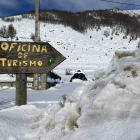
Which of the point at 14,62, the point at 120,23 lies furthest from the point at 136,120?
the point at 120,23

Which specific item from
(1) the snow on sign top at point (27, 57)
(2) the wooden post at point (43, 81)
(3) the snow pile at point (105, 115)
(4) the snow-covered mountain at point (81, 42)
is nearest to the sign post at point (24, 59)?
(1) the snow on sign top at point (27, 57)

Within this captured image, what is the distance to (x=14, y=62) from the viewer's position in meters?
3.93

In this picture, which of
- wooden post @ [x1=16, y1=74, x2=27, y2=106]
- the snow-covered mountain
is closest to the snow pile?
wooden post @ [x1=16, y1=74, x2=27, y2=106]

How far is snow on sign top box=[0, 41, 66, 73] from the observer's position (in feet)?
12.9

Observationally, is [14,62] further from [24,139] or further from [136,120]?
[136,120]

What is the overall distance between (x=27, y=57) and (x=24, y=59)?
8cm

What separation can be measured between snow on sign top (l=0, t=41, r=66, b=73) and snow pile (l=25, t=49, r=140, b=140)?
1731mm

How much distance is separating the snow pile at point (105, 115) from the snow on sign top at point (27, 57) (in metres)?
1.73

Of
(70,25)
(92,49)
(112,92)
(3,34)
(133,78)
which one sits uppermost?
(70,25)

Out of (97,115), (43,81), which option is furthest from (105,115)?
(43,81)

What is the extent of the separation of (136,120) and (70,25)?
51.9m

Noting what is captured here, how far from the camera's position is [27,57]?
13.1 feet

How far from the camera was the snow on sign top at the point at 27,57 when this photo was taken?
3930 mm

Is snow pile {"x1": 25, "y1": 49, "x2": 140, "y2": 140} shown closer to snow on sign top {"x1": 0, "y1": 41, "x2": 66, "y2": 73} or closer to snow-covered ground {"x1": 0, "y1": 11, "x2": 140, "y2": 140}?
snow-covered ground {"x1": 0, "y1": 11, "x2": 140, "y2": 140}
